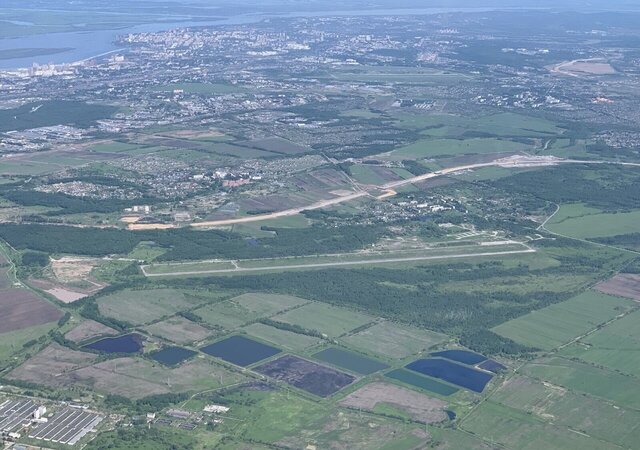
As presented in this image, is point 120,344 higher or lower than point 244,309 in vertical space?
higher

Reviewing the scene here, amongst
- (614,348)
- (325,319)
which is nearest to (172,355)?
(325,319)

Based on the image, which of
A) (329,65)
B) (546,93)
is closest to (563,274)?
(546,93)

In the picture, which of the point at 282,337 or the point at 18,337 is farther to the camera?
the point at 282,337

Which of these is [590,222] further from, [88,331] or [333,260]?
[88,331]

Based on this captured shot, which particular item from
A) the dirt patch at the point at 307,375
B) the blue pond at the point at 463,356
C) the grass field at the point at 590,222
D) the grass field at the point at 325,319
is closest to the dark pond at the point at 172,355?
the dirt patch at the point at 307,375

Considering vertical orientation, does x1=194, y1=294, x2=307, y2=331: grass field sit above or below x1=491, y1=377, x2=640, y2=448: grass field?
below

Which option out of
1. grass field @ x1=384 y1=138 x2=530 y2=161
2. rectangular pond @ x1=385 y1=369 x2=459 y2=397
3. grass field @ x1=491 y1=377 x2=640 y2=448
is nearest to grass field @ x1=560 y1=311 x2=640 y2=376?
grass field @ x1=491 y1=377 x2=640 y2=448

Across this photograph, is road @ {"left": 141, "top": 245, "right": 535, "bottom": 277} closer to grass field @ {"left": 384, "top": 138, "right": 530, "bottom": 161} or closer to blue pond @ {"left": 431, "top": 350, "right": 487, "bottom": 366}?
blue pond @ {"left": 431, "top": 350, "right": 487, "bottom": 366}
